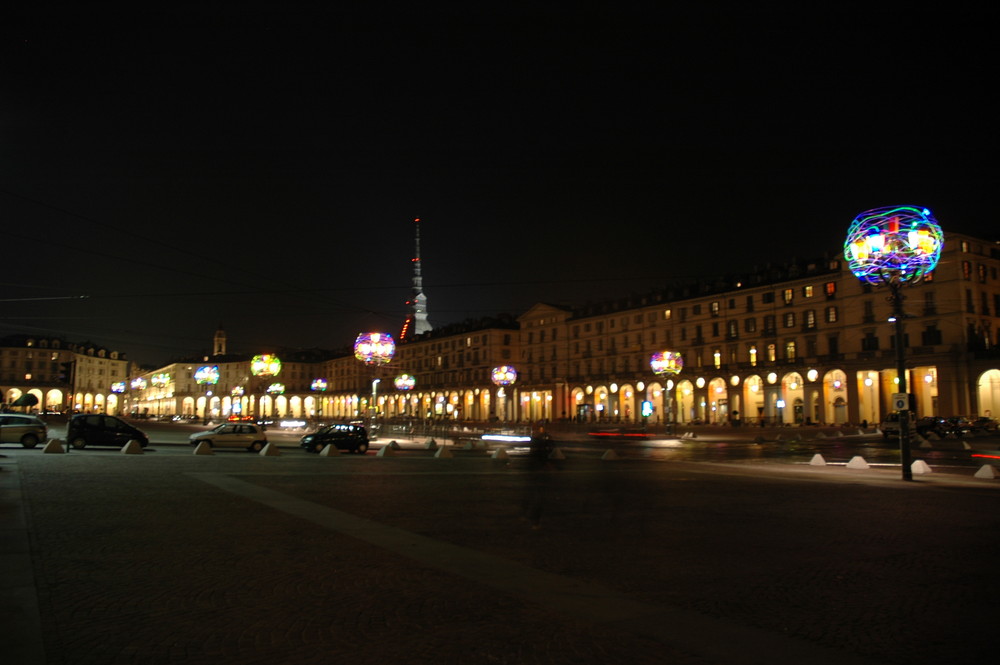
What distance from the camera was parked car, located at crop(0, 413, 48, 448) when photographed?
113ft

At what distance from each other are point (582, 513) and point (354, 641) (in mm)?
8625

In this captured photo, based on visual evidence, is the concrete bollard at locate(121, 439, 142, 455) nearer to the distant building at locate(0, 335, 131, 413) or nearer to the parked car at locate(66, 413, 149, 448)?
the parked car at locate(66, 413, 149, 448)

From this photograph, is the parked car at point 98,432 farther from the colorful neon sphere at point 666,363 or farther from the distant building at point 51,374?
the distant building at point 51,374

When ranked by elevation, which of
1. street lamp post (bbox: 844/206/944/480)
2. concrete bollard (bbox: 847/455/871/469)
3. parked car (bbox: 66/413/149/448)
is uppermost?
street lamp post (bbox: 844/206/944/480)

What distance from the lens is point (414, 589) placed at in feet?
26.5

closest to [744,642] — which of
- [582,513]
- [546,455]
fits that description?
[582,513]

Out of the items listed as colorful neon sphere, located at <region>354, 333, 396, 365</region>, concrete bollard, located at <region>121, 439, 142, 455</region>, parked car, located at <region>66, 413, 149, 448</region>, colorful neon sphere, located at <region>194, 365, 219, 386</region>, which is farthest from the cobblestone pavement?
colorful neon sphere, located at <region>194, 365, 219, 386</region>

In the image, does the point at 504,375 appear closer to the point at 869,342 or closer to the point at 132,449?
the point at 132,449

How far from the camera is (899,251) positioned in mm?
21531

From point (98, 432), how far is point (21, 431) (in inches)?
155

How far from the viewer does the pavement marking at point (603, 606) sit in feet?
19.9

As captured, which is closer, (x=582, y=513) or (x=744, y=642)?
(x=744, y=642)

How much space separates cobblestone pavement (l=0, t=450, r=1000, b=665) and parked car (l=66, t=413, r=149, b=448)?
17360mm

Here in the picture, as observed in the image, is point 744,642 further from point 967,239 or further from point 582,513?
point 967,239
